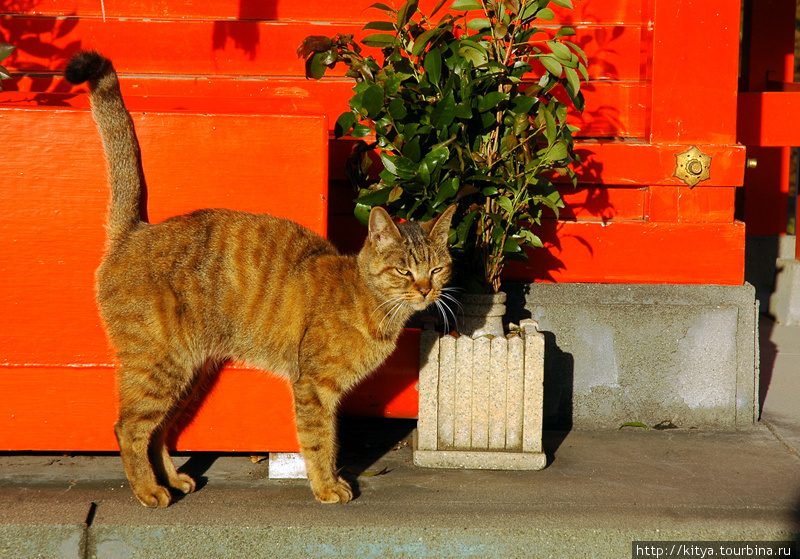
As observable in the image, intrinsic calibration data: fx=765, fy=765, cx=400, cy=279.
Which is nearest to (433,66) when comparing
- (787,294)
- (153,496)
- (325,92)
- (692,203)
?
(325,92)

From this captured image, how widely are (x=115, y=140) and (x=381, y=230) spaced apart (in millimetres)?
1186

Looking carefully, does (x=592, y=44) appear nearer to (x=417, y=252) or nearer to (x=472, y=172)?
(x=472, y=172)

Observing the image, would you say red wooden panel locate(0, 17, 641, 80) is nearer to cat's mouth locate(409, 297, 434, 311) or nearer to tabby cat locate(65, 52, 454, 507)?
tabby cat locate(65, 52, 454, 507)

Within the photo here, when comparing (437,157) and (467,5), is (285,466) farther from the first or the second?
(467,5)

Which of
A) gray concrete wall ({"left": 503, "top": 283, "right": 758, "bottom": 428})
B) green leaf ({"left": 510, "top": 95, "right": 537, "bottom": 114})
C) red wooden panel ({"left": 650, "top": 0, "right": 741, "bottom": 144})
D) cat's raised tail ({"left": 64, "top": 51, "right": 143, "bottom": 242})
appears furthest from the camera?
gray concrete wall ({"left": 503, "top": 283, "right": 758, "bottom": 428})

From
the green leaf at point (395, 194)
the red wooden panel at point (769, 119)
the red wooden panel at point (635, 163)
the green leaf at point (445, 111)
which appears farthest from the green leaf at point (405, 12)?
the red wooden panel at point (769, 119)

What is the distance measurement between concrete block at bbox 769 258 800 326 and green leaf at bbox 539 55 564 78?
160 inches

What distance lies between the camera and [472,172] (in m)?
3.61

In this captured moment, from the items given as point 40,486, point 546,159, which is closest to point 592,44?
point 546,159

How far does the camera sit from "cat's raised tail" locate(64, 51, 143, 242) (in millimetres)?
3164

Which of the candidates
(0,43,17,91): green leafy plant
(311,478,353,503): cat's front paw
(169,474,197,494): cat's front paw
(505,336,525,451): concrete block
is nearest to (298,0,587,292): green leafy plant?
(505,336,525,451): concrete block

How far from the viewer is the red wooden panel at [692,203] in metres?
4.37

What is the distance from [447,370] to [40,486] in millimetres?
1913

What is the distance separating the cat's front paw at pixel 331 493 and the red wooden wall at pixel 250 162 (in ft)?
1.19
